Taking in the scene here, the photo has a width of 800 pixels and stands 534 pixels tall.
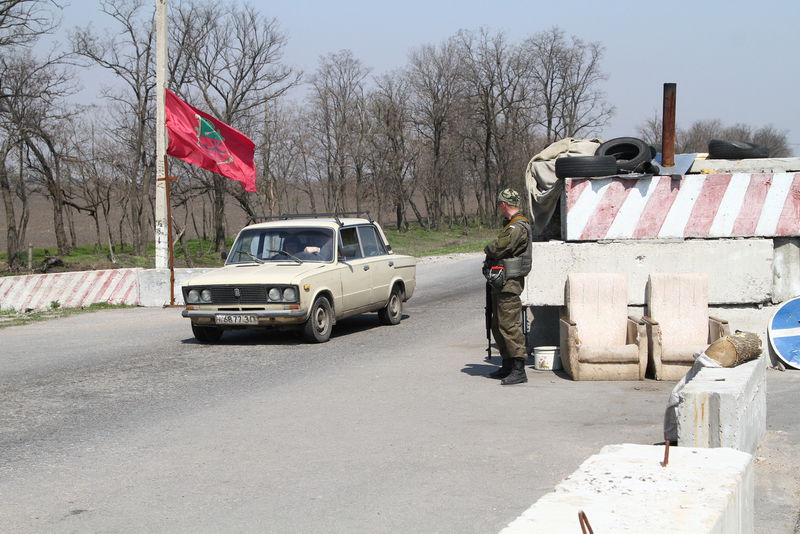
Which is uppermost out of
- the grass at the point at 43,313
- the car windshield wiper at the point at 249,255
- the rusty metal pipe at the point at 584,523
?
the car windshield wiper at the point at 249,255

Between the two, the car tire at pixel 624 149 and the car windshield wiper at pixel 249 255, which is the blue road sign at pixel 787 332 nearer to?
the car tire at pixel 624 149

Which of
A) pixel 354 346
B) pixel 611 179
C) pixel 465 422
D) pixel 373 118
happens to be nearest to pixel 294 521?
pixel 465 422

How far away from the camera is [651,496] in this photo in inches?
131

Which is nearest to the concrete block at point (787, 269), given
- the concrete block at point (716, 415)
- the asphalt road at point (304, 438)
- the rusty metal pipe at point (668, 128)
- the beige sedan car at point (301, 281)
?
the asphalt road at point (304, 438)

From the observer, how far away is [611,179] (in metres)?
10.1

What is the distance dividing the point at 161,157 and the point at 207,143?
1.14 meters

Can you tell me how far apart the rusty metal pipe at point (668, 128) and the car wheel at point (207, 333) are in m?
6.75

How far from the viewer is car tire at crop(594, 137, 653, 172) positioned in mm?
10344

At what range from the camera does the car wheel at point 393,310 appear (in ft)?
Result: 47.9

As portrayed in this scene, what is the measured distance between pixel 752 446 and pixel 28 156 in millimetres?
45763

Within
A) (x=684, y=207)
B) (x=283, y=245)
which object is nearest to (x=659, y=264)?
(x=684, y=207)

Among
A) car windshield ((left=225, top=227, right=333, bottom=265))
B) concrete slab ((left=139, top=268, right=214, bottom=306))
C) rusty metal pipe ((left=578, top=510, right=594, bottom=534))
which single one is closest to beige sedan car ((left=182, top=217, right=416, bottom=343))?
car windshield ((left=225, top=227, right=333, bottom=265))

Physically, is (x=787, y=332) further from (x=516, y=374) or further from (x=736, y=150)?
(x=516, y=374)

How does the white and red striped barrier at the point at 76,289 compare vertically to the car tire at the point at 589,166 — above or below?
below
